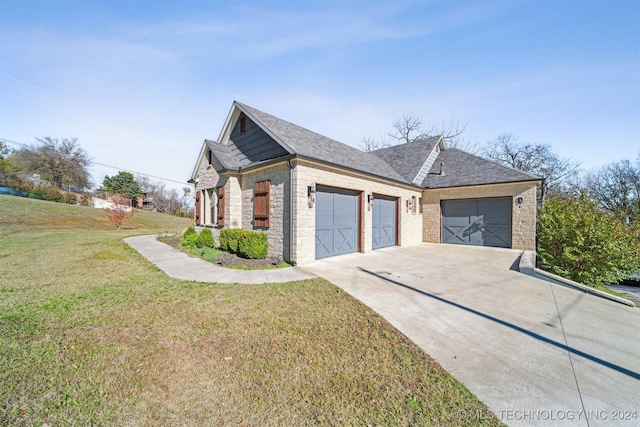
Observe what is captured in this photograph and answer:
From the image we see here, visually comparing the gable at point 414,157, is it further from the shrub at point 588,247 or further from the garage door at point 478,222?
the shrub at point 588,247

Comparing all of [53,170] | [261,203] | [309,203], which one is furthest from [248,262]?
[53,170]

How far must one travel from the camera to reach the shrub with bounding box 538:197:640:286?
773 cm

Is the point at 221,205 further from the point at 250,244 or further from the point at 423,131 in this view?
the point at 423,131

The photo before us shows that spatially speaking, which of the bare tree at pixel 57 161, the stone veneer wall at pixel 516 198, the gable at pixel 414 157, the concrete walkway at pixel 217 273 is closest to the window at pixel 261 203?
the concrete walkway at pixel 217 273

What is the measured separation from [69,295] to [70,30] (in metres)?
8.57

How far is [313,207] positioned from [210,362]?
18.3 ft

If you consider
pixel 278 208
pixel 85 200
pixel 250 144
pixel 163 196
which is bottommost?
pixel 278 208

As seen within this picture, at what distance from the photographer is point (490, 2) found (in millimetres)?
6625

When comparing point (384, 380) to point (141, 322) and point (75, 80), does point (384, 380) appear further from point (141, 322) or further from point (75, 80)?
point (75, 80)

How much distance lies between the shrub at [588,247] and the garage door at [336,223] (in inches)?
278

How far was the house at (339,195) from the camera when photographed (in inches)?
318

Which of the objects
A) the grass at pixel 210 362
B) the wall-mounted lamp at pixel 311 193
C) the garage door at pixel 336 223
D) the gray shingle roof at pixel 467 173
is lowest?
the grass at pixel 210 362

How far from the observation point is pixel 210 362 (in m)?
2.90

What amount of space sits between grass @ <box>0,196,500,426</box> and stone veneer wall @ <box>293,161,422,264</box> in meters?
2.58
